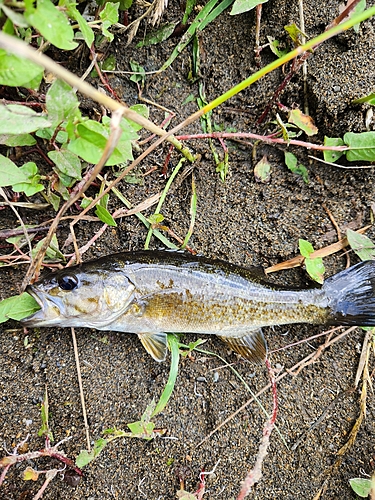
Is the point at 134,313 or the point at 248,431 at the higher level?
the point at 134,313

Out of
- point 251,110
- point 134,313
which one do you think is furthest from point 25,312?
point 251,110

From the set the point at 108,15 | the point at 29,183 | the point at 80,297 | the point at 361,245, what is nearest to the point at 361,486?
the point at 361,245

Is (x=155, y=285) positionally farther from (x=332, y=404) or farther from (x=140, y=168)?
(x=332, y=404)

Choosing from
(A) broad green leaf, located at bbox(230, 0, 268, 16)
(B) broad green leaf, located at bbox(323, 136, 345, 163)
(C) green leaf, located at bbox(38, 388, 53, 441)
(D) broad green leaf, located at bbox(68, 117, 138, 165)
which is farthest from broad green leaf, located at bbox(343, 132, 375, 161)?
(C) green leaf, located at bbox(38, 388, 53, 441)

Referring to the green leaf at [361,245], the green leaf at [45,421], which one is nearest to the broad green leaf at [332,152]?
the green leaf at [361,245]

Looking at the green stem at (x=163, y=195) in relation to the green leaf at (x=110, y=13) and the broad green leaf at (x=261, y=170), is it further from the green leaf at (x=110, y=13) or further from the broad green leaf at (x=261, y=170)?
the green leaf at (x=110, y=13)

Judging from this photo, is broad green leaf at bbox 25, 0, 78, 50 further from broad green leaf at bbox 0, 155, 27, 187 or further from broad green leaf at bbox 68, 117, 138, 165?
broad green leaf at bbox 0, 155, 27, 187
